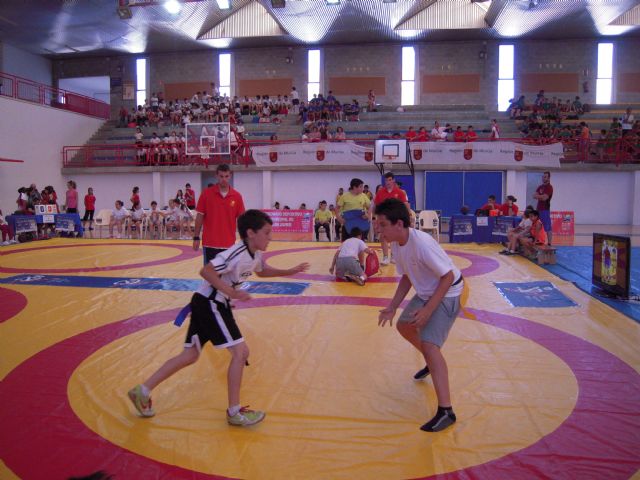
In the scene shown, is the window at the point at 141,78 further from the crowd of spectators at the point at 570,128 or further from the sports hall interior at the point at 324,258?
the crowd of spectators at the point at 570,128

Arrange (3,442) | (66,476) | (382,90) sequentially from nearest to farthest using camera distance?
(66,476)
(3,442)
(382,90)

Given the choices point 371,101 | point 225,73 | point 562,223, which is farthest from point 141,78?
point 562,223

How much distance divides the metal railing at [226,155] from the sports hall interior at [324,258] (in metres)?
0.14

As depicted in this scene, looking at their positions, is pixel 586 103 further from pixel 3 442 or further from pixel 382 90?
pixel 3 442

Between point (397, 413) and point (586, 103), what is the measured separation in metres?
31.3

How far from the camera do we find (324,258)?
35.8ft

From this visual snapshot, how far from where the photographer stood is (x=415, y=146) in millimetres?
20312

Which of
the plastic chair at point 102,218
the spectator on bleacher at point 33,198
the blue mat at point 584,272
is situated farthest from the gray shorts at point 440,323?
the plastic chair at point 102,218

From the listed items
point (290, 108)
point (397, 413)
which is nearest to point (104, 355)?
point (397, 413)

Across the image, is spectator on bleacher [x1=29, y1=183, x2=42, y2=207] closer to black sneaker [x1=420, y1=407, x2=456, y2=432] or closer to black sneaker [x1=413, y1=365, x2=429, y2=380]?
black sneaker [x1=413, y1=365, x2=429, y2=380]

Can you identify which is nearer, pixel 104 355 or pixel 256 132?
pixel 104 355

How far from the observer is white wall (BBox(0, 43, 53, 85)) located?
99.4 ft

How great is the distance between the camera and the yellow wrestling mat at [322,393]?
9.30 ft

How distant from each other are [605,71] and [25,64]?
35259 mm
